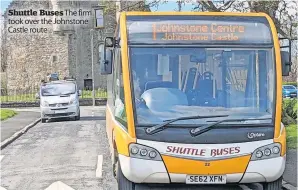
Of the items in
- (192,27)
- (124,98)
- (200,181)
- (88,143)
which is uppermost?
(192,27)

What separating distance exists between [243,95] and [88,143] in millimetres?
8679

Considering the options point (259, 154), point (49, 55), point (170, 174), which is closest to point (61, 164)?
point (170, 174)

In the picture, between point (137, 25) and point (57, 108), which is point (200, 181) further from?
point (57, 108)

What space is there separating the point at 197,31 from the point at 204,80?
746 millimetres

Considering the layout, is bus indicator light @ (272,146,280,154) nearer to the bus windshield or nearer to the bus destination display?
the bus windshield

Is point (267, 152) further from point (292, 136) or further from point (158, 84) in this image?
point (292, 136)

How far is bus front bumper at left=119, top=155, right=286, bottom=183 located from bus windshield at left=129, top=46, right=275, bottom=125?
0.64 metres

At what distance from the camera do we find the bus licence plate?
23.9 ft

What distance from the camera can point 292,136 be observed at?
1544 centimetres

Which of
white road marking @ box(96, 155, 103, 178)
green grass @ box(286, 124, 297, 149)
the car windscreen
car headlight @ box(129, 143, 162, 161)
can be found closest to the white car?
the car windscreen

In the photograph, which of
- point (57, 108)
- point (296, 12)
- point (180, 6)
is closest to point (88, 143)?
point (180, 6)

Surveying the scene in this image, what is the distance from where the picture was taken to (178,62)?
7.88 m

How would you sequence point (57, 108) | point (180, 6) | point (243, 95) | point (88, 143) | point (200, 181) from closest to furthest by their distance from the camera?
point (200, 181), point (243, 95), point (88, 143), point (180, 6), point (57, 108)

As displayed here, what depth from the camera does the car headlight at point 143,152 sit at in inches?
284
